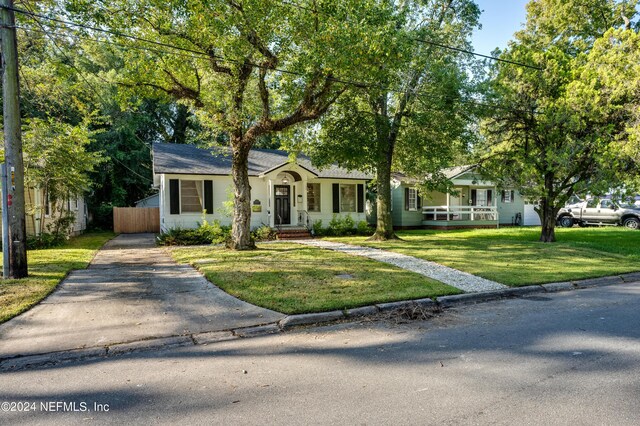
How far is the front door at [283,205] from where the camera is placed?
19.8 m

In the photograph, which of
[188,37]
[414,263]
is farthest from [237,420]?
[188,37]

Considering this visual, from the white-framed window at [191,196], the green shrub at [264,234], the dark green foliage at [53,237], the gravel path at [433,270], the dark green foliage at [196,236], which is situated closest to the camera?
the gravel path at [433,270]

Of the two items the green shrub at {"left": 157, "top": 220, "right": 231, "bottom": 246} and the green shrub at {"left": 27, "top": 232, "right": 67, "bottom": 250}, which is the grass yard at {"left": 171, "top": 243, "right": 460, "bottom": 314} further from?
the green shrub at {"left": 27, "top": 232, "right": 67, "bottom": 250}

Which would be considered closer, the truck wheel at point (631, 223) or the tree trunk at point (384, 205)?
the tree trunk at point (384, 205)

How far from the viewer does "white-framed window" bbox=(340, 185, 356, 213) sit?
21219 millimetres

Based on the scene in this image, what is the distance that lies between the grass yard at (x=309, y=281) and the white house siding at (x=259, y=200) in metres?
6.47

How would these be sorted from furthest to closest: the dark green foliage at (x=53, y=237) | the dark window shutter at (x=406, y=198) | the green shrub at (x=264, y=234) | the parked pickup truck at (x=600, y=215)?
the dark window shutter at (x=406, y=198) → the parked pickup truck at (x=600, y=215) → the green shrub at (x=264, y=234) → the dark green foliage at (x=53, y=237)

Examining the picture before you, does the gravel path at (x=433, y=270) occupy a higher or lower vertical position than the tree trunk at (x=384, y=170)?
lower

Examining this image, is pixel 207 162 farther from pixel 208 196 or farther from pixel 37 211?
pixel 37 211

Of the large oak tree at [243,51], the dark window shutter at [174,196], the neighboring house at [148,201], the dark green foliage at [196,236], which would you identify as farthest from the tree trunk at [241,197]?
the neighboring house at [148,201]

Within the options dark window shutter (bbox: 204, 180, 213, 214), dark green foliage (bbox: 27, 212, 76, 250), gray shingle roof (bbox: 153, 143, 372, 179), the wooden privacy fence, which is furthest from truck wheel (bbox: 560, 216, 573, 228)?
dark green foliage (bbox: 27, 212, 76, 250)

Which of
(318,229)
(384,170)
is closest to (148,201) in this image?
(318,229)

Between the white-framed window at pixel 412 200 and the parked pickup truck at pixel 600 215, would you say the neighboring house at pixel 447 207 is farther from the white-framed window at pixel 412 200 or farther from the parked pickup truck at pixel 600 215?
the parked pickup truck at pixel 600 215

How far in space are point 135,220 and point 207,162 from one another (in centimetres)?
900
